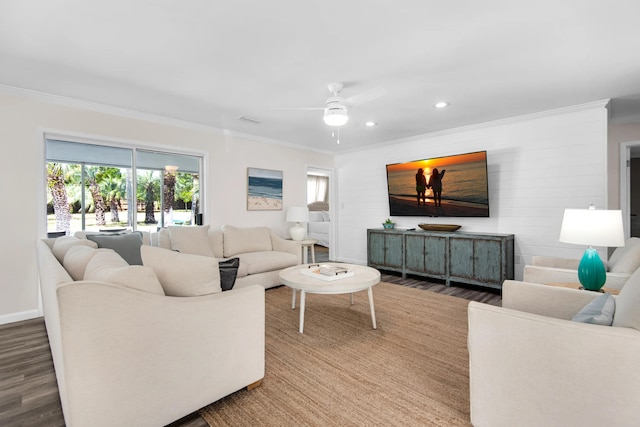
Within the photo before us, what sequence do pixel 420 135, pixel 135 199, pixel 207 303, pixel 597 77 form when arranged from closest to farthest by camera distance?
pixel 207 303 < pixel 597 77 < pixel 135 199 < pixel 420 135

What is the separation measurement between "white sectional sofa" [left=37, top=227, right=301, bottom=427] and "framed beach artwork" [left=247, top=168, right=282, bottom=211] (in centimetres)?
326

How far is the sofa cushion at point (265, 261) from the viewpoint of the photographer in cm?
406

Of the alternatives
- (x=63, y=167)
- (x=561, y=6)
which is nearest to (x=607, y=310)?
(x=561, y=6)

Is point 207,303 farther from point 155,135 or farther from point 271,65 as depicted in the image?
point 155,135

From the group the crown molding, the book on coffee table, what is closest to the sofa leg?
the book on coffee table

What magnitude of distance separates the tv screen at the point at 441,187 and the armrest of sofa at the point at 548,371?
11.6 ft

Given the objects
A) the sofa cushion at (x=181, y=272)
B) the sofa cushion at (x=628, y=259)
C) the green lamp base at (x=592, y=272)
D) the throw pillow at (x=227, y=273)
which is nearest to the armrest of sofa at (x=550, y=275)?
the sofa cushion at (x=628, y=259)

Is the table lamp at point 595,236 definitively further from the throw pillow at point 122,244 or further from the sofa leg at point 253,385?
the throw pillow at point 122,244

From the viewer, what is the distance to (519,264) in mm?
4387

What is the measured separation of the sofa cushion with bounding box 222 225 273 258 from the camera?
4445 mm

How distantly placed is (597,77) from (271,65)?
315 centimetres

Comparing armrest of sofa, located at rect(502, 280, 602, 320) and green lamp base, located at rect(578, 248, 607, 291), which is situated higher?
green lamp base, located at rect(578, 248, 607, 291)

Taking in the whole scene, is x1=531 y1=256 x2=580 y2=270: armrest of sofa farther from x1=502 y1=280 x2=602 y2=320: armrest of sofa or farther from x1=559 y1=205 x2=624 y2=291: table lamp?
x1=502 y1=280 x2=602 y2=320: armrest of sofa

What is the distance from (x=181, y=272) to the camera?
177 cm
